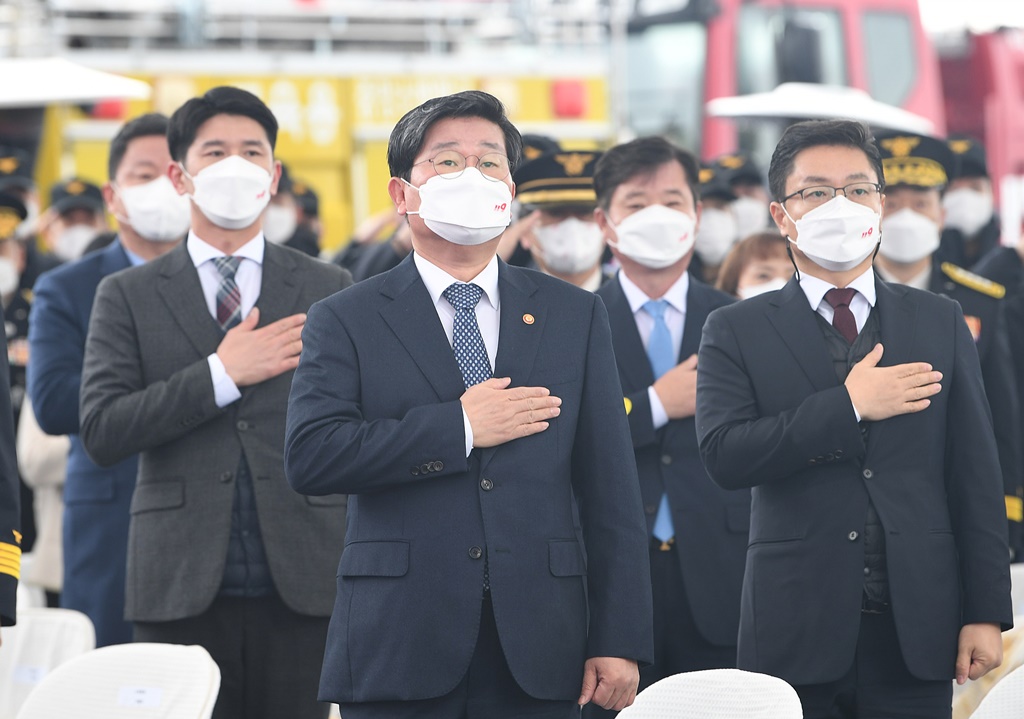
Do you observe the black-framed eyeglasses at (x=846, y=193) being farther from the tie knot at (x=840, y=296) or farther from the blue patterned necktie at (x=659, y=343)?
the blue patterned necktie at (x=659, y=343)

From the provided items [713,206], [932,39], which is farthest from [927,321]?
[932,39]

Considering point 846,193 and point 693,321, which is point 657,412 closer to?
point 693,321

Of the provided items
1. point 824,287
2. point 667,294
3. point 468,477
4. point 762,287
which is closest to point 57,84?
point 762,287

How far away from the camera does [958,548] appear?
3.63 metres

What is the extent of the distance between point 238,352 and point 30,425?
7.62 feet

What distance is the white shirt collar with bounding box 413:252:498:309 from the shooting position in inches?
131

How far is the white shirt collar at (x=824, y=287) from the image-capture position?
376cm

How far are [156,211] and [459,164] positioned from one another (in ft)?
6.76

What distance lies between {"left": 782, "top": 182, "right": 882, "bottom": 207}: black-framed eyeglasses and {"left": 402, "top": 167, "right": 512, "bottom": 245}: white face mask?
0.83 m

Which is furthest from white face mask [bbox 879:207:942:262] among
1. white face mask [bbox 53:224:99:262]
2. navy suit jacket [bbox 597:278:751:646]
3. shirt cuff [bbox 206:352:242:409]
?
white face mask [bbox 53:224:99:262]

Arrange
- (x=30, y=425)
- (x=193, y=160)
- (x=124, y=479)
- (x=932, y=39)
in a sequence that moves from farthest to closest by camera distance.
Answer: (x=932, y=39), (x=30, y=425), (x=124, y=479), (x=193, y=160)

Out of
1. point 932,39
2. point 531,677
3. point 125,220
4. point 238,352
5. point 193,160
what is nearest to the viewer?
point 531,677

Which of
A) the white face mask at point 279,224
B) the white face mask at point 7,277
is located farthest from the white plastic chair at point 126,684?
the white face mask at point 279,224

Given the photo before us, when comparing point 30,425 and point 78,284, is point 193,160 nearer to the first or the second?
point 78,284
